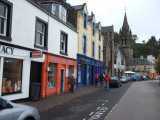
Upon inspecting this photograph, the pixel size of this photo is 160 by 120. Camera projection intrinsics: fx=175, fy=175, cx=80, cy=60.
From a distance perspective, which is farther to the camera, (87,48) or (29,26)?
(87,48)

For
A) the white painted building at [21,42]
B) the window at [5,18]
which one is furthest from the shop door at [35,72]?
the window at [5,18]

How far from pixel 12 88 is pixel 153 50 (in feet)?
331

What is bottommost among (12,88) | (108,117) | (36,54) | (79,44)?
(108,117)

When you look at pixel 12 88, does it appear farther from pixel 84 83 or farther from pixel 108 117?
pixel 84 83

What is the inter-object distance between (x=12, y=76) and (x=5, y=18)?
325 cm

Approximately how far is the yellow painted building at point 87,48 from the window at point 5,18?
1111cm

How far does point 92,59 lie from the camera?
83.7 feet

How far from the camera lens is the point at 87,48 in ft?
77.1

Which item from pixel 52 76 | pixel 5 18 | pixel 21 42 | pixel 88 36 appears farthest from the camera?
pixel 88 36

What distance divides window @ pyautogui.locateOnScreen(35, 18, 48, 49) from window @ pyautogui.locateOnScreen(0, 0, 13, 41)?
8.91 feet

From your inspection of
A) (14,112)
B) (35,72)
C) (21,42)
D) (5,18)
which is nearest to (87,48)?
(35,72)

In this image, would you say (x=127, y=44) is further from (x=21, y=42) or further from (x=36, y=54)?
(x=21, y=42)

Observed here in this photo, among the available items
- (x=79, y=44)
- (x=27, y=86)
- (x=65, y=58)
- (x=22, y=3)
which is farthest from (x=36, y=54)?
(x=79, y=44)

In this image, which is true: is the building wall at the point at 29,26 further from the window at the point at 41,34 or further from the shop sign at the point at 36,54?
the shop sign at the point at 36,54
